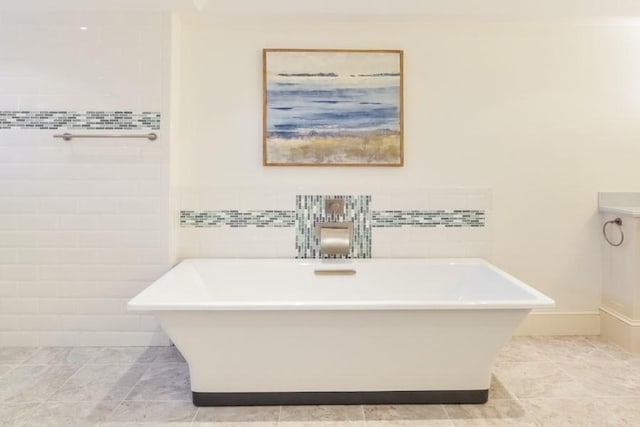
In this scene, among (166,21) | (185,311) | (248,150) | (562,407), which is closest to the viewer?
(185,311)

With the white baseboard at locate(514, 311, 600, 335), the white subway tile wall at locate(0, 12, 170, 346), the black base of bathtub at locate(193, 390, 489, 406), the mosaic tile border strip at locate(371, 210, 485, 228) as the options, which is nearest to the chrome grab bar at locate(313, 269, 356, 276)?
the mosaic tile border strip at locate(371, 210, 485, 228)

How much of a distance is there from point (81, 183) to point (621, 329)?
3544mm

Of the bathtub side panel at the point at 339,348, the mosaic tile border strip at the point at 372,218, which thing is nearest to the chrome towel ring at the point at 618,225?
the mosaic tile border strip at the point at 372,218

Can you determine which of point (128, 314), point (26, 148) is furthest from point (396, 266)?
point (26, 148)

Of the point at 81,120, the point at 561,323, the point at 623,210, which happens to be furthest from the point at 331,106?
the point at 561,323

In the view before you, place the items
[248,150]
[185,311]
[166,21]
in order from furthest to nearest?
1. [248,150]
2. [166,21]
3. [185,311]

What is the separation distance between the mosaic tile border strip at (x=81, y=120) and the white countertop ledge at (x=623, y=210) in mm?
2963

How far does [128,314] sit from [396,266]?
1.74 meters

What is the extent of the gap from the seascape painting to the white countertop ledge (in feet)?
4.64

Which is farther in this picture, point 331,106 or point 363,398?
point 331,106

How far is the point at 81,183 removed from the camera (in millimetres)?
2730

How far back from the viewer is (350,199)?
2.89m

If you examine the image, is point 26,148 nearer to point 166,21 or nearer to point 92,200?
point 92,200

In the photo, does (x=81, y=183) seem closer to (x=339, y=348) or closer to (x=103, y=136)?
(x=103, y=136)
